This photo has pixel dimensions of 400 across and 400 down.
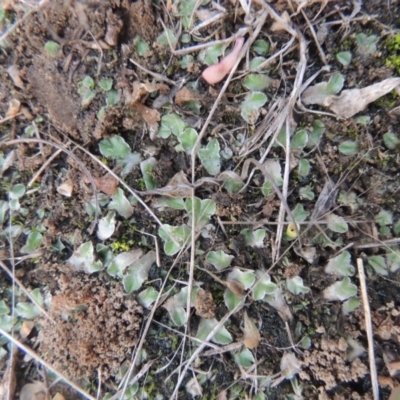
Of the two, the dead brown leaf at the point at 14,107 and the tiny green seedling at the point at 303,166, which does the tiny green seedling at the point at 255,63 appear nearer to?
the tiny green seedling at the point at 303,166

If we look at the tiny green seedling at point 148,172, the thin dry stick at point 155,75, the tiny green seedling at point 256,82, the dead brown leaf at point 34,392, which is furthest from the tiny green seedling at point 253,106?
the dead brown leaf at point 34,392

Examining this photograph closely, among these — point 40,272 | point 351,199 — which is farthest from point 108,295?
point 351,199

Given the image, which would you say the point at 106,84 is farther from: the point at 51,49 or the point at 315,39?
the point at 315,39

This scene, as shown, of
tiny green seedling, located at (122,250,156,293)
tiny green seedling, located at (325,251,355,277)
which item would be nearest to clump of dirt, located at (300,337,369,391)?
tiny green seedling, located at (325,251,355,277)

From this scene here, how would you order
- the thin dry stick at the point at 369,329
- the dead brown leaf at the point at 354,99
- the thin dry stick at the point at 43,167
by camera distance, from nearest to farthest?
1. the thin dry stick at the point at 369,329
2. the dead brown leaf at the point at 354,99
3. the thin dry stick at the point at 43,167

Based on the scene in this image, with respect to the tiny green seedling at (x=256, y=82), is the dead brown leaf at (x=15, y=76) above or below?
above

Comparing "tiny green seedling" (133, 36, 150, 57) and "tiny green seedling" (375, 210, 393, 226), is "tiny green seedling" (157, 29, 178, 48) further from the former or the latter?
"tiny green seedling" (375, 210, 393, 226)
